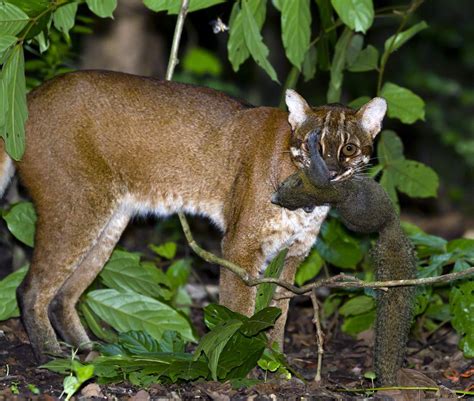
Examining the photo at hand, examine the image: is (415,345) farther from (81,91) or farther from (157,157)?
(81,91)

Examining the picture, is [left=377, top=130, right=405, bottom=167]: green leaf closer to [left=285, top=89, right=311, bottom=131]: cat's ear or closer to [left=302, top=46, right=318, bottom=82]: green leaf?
[left=302, top=46, right=318, bottom=82]: green leaf

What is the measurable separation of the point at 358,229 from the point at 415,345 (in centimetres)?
179

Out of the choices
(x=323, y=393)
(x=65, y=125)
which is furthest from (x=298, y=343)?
(x=65, y=125)

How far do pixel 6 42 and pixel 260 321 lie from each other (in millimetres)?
2154

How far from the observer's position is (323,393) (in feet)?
17.9

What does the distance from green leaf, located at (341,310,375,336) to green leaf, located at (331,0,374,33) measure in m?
2.34

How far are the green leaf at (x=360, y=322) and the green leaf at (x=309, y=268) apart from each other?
471 mm

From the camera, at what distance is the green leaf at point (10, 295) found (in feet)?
21.2

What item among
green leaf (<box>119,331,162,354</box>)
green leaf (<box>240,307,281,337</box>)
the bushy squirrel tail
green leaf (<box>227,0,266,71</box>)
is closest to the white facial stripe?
the bushy squirrel tail

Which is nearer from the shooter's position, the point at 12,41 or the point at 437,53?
the point at 12,41

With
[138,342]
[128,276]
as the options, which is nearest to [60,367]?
[138,342]

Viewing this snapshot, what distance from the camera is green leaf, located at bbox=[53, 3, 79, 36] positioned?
6004 mm

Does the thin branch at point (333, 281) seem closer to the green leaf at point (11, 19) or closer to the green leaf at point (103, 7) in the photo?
the green leaf at point (103, 7)

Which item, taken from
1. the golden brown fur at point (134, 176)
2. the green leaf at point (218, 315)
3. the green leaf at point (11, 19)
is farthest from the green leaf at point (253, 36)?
the green leaf at point (218, 315)
